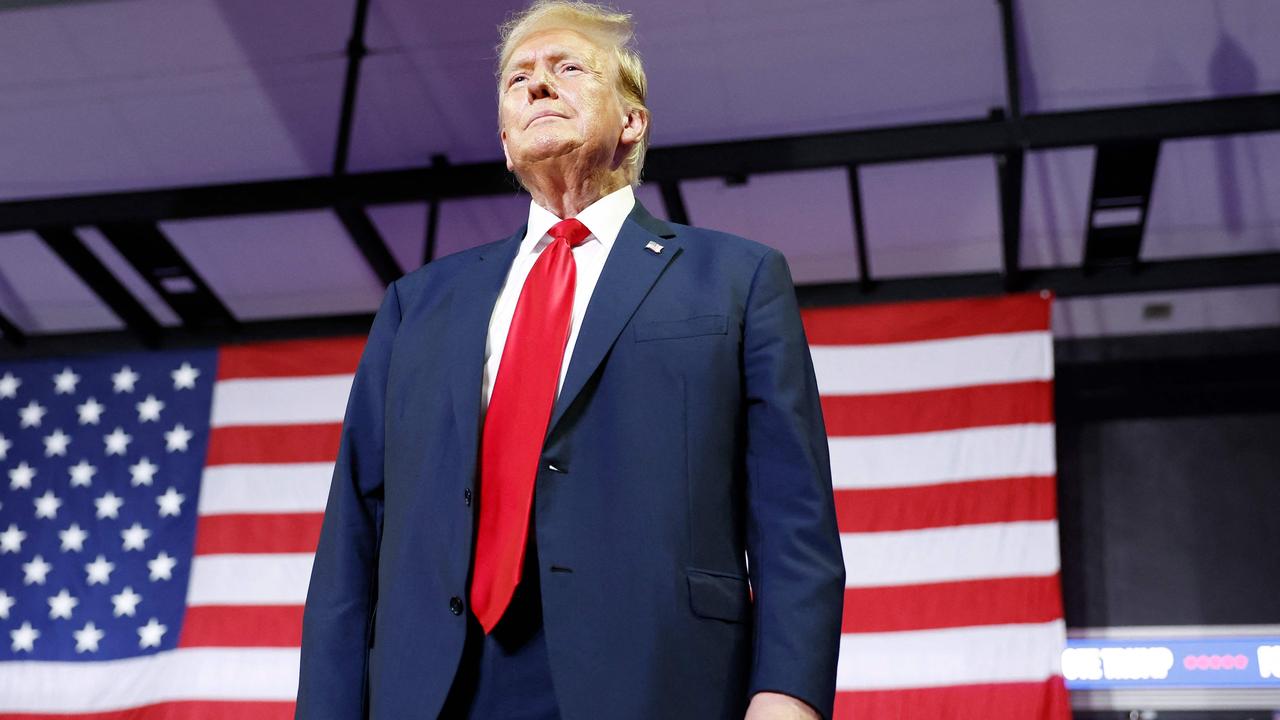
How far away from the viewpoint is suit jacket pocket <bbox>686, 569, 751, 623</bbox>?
1.18m

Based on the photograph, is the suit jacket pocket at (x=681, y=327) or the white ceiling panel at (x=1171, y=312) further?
the white ceiling panel at (x=1171, y=312)

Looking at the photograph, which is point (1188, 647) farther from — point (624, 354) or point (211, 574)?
point (624, 354)

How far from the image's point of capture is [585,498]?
3.95 feet

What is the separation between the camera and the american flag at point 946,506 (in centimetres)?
468

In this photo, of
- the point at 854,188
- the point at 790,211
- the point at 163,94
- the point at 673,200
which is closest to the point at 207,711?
the point at 163,94

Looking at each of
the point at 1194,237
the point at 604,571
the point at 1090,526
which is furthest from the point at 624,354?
the point at 1090,526

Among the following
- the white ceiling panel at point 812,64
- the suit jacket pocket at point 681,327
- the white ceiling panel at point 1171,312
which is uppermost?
the white ceiling panel at point 812,64

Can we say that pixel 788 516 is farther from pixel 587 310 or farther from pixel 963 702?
pixel 963 702

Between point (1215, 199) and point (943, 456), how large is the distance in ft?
6.77

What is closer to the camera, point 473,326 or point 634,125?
point 473,326

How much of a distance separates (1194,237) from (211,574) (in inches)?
182

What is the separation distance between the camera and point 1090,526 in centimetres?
687

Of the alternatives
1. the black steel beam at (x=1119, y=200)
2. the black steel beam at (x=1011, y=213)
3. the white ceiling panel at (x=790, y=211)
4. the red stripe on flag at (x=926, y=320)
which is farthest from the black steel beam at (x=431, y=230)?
the black steel beam at (x=1119, y=200)

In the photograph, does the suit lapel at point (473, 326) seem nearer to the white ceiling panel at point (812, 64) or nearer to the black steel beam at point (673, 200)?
the white ceiling panel at point (812, 64)
